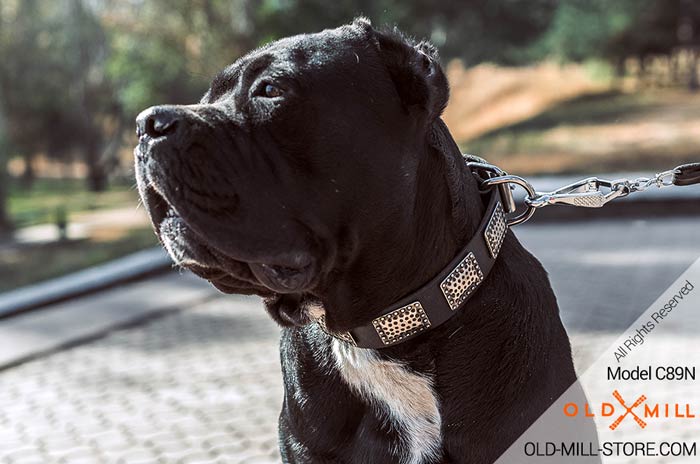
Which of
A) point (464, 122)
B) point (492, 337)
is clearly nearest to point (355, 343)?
point (492, 337)

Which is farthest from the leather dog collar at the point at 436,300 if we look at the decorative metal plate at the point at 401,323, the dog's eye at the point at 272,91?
the dog's eye at the point at 272,91

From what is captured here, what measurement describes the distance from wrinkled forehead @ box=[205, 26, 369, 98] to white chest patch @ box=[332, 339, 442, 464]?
732mm

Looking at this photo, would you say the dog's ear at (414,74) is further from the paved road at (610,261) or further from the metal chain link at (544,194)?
the paved road at (610,261)

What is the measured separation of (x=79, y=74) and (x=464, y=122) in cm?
842

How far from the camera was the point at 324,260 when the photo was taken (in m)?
2.09

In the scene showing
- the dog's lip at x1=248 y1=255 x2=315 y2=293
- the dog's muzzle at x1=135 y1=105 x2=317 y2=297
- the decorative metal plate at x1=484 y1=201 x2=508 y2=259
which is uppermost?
the dog's muzzle at x1=135 y1=105 x2=317 y2=297

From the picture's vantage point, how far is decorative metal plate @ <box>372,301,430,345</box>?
83.9 inches

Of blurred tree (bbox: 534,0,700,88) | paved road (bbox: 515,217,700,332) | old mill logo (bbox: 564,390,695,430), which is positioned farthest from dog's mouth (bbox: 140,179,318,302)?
blurred tree (bbox: 534,0,700,88)

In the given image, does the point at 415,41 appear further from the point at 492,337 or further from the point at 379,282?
the point at 492,337

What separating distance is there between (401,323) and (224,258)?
18.1 inches

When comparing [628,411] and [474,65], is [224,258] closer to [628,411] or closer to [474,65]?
[628,411]

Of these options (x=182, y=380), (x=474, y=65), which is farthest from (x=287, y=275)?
(x=474, y=65)

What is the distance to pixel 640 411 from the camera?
175 inches

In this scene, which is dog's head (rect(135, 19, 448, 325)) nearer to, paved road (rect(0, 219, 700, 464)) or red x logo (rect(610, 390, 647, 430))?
paved road (rect(0, 219, 700, 464))
